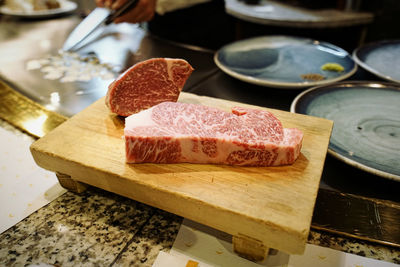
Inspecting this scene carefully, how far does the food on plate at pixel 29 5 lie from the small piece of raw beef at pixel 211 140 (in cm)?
373

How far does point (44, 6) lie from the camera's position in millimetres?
4094

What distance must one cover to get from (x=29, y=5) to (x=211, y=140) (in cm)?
419

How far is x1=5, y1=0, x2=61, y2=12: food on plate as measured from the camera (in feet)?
13.2

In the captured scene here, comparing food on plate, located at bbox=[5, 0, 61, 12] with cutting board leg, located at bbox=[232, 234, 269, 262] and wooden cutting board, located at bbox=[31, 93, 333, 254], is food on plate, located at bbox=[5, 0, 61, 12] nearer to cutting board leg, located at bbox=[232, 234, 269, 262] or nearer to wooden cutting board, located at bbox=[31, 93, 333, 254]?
wooden cutting board, located at bbox=[31, 93, 333, 254]

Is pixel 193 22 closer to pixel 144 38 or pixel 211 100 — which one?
pixel 144 38

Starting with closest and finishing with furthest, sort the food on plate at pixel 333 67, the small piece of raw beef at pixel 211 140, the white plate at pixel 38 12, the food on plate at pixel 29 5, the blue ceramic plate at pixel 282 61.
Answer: the small piece of raw beef at pixel 211 140 < the blue ceramic plate at pixel 282 61 < the food on plate at pixel 333 67 < the white plate at pixel 38 12 < the food on plate at pixel 29 5

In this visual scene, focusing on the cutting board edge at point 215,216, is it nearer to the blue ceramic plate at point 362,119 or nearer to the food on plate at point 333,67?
the blue ceramic plate at point 362,119

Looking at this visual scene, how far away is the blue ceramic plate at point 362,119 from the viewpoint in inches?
54.3

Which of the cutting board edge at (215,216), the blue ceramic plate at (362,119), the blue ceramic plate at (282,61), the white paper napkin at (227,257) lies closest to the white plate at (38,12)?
the blue ceramic plate at (282,61)

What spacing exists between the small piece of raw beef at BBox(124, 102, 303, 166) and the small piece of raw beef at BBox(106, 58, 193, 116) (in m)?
0.26

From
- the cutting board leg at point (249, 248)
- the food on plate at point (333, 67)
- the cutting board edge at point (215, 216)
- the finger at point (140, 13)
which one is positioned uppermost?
the finger at point (140, 13)

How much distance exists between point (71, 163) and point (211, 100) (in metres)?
0.89

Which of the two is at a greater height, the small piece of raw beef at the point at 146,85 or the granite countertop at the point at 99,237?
the small piece of raw beef at the point at 146,85

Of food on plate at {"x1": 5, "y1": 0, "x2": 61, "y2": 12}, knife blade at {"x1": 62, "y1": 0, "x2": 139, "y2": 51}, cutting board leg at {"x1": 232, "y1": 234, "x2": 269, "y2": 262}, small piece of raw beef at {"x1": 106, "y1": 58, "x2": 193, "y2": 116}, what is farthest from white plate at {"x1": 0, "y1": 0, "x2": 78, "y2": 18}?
cutting board leg at {"x1": 232, "y1": 234, "x2": 269, "y2": 262}
